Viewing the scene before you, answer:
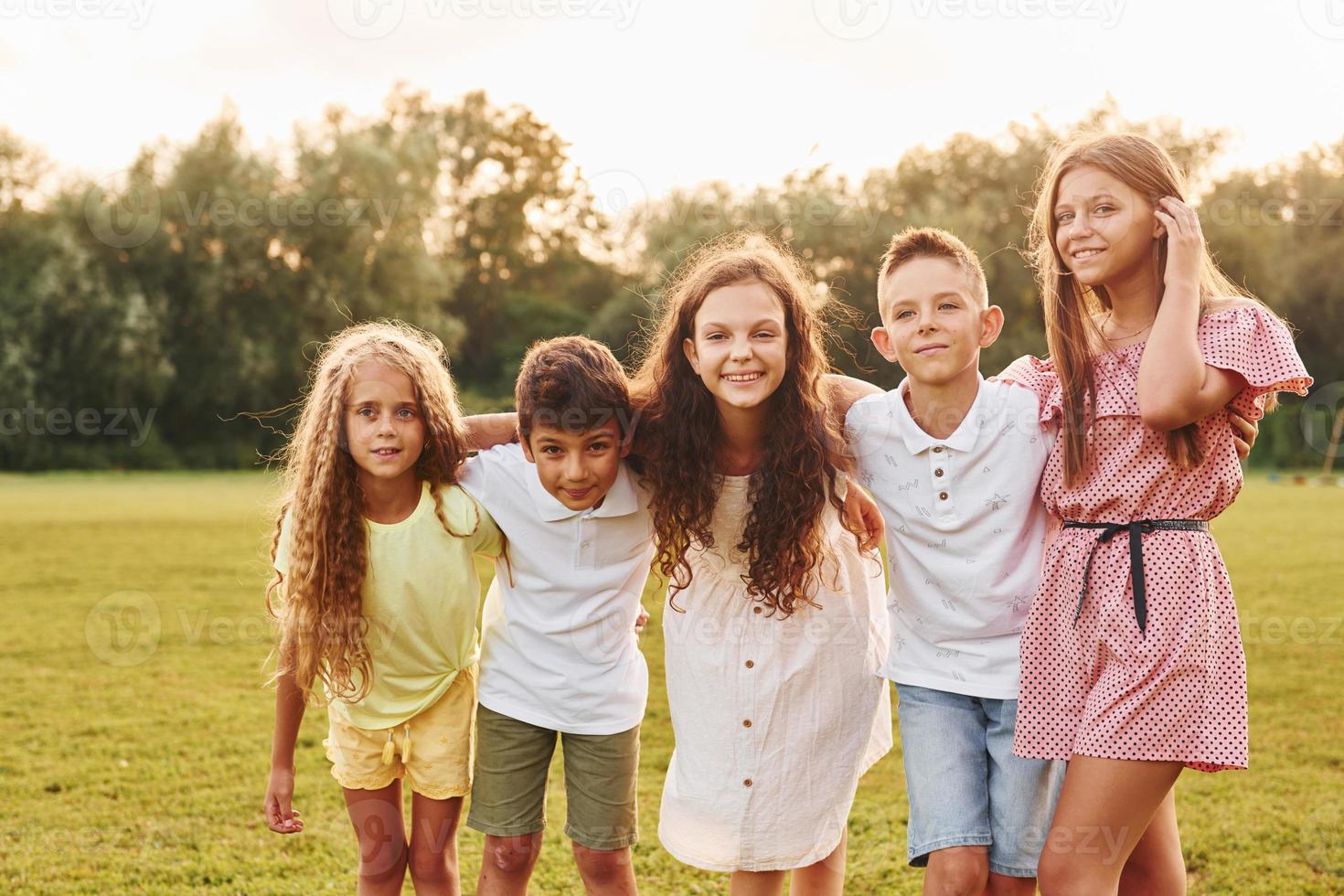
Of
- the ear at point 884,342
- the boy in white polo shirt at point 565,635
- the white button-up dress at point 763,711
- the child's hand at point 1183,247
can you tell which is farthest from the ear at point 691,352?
the child's hand at point 1183,247

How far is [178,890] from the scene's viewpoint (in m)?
3.59

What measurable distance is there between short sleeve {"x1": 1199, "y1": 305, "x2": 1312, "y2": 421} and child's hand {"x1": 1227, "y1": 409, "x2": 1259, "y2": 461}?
2 centimetres

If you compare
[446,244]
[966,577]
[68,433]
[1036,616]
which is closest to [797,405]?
[966,577]

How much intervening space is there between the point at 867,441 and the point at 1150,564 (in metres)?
0.77

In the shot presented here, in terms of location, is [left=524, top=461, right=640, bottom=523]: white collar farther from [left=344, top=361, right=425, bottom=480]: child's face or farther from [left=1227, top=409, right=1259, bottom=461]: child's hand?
[left=1227, top=409, right=1259, bottom=461]: child's hand

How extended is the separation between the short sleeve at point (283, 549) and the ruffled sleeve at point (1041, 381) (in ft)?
6.48

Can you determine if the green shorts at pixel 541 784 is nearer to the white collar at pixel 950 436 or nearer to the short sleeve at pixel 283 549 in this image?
the short sleeve at pixel 283 549

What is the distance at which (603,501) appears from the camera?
9.73 feet

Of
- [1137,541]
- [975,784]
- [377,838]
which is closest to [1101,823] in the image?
[975,784]

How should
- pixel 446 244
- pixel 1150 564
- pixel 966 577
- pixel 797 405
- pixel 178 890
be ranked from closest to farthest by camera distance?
pixel 1150 564 → pixel 966 577 → pixel 797 405 → pixel 178 890 → pixel 446 244

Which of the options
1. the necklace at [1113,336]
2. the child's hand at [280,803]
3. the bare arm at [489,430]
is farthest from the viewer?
the bare arm at [489,430]

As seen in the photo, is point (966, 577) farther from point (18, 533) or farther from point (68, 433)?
point (68, 433)

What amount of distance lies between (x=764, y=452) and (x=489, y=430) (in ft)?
2.74

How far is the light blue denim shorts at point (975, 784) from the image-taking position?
2627mm
